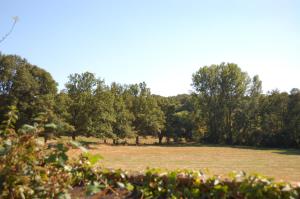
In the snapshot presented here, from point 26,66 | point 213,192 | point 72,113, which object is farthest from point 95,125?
point 213,192

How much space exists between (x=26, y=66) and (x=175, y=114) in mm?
Answer: 26633

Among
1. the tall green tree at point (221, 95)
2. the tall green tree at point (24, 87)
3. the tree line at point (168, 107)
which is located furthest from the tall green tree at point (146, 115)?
the tall green tree at point (24, 87)

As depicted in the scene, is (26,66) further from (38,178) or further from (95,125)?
(38,178)

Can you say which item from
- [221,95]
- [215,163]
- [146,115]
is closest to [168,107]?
[146,115]

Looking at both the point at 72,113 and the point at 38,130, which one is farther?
the point at 72,113

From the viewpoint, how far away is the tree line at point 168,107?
36.0 m

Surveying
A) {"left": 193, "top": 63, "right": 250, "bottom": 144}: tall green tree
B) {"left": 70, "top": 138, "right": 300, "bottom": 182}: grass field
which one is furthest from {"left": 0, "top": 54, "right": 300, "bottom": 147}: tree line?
{"left": 70, "top": 138, "right": 300, "bottom": 182}: grass field

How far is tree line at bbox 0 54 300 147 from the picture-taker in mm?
36000

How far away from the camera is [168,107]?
5788 centimetres

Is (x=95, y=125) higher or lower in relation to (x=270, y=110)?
lower

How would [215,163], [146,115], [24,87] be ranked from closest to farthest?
[215,163] < [24,87] < [146,115]

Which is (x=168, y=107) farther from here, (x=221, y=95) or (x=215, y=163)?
(x=215, y=163)

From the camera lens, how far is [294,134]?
1857 inches

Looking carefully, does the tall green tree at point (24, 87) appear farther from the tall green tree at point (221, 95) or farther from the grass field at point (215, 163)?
the tall green tree at point (221, 95)
